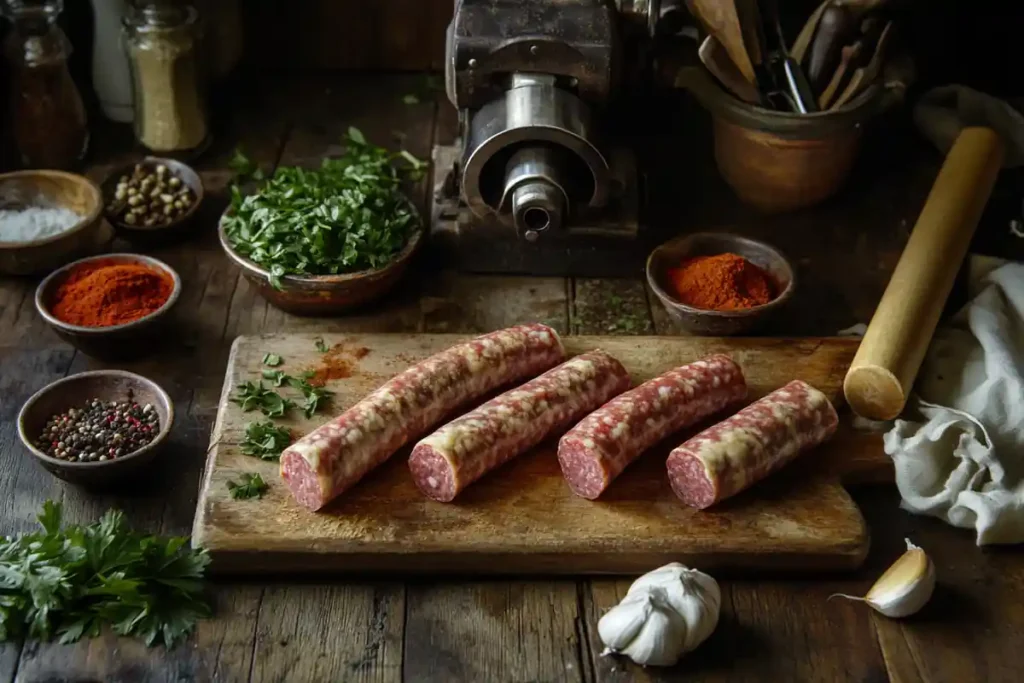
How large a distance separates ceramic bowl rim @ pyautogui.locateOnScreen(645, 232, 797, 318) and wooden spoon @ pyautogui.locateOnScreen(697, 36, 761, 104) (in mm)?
440

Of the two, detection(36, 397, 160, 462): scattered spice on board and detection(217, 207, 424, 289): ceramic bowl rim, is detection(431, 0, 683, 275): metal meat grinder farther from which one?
detection(36, 397, 160, 462): scattered spice on board

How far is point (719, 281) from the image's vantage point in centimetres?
250

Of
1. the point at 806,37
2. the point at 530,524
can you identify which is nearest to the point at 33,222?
the point at 530,524

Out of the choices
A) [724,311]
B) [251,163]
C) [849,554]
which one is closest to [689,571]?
[849,554]

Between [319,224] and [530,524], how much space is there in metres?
0.95

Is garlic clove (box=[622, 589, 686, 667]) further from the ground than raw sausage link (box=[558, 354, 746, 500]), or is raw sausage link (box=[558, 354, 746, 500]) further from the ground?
raw sausage link (box=[558, 354, 746, 500])

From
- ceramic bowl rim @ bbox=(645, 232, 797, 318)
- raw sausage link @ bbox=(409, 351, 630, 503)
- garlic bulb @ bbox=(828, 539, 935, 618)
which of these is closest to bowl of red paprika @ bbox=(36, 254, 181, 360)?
raw sausage link @ bbox=(409, 351, 630, 503)

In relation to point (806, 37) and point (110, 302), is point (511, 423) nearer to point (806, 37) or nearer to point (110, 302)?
point (110, 302)

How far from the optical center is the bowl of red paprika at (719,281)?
2.46 meters

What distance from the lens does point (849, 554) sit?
1979 millimetres

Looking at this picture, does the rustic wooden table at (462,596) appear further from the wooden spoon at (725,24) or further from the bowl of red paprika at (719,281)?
the wooden spoon at (725,24)

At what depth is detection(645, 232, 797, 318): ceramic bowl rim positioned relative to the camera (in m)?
2.44

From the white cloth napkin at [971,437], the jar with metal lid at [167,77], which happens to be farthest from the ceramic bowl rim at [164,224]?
the white cloth napkin at [971,437]

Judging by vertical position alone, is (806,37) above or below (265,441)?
above
